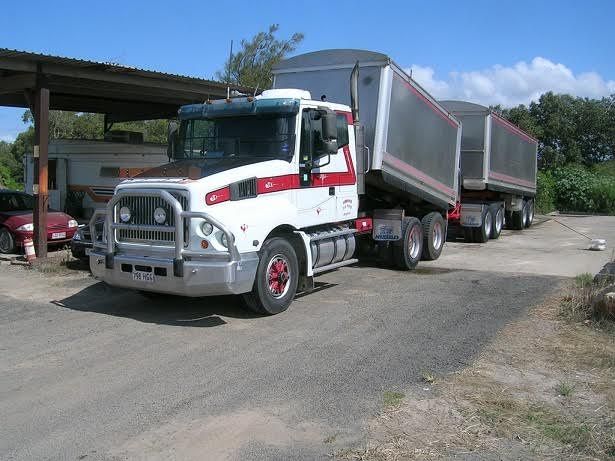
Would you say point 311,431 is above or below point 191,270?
below

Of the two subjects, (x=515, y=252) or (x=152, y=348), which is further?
(x=515, y=252)

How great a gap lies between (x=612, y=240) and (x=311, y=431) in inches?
658

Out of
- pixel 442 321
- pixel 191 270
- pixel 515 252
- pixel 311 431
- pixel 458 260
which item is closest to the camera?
pixel 311 431

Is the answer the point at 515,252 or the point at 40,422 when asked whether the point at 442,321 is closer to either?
the point at 40,422

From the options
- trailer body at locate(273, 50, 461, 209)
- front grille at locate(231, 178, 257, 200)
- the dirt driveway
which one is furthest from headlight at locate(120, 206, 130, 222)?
trailer body at locate(273, 50, 461, 209)

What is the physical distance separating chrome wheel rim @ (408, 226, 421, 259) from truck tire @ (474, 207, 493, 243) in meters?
4.98

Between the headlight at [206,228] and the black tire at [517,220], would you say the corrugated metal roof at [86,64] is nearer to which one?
the headlight at [206,228]

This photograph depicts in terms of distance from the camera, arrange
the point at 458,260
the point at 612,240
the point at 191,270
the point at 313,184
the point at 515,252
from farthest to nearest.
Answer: the point at 612,240 → the point at 515,252 → the point at 458,260 → the point at 313,184 → the point at 191,270

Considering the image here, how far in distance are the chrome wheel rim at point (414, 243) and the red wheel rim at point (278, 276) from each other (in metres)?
4.33

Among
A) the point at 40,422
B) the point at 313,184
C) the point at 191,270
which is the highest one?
the point at 313,184

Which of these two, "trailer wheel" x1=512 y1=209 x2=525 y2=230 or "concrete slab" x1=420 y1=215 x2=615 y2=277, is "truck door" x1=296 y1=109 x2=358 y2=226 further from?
"trailer wheel" x1=512 y1=209 x2=525 y2=230

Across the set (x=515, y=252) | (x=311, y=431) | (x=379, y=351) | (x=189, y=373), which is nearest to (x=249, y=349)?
(x=189, y=373)

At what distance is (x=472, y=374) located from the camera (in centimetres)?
575

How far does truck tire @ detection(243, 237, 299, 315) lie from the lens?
306 inches
